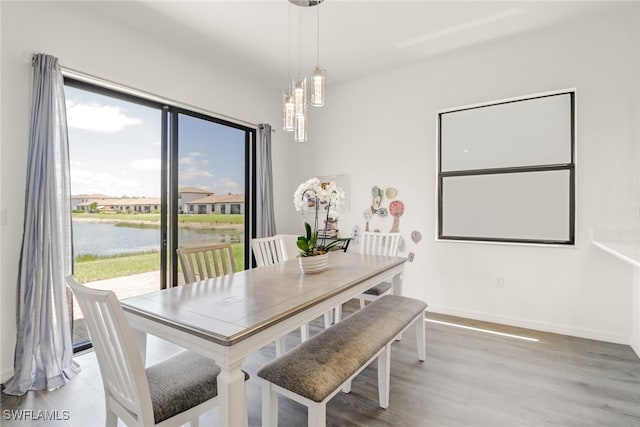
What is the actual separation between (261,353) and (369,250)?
145 centimetres

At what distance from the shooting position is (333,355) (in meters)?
1.47

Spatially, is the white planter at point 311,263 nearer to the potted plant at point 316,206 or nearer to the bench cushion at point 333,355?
the potted plant at point 316,206

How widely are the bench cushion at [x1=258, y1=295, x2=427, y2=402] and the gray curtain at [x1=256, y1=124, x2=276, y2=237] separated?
2157mm

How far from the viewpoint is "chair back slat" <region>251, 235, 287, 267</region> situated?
103 inches

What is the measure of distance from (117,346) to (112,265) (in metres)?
2.04

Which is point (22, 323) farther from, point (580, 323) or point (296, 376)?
A: point (580, 323)

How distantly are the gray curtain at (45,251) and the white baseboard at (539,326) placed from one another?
11.0ft

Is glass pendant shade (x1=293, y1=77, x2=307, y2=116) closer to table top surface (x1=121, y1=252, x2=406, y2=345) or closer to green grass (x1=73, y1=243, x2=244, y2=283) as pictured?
table top surface (x1=121, y1=252, x2=406, y2=345)

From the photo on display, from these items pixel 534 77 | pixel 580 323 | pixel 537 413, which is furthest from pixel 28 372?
pixel 534 77

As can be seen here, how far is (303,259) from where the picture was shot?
1.95 meters

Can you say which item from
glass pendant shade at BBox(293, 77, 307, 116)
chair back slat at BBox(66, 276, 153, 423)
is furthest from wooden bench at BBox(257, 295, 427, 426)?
glass pendant shade at BBox(293, 77, 307, 116)

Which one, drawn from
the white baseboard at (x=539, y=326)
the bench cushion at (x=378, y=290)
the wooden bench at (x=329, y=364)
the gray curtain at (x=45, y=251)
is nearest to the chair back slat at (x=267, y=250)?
the bench cushion at (x=378, y=290)

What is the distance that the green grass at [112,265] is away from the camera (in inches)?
101

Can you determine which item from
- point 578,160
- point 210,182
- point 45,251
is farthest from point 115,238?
point 578,160
